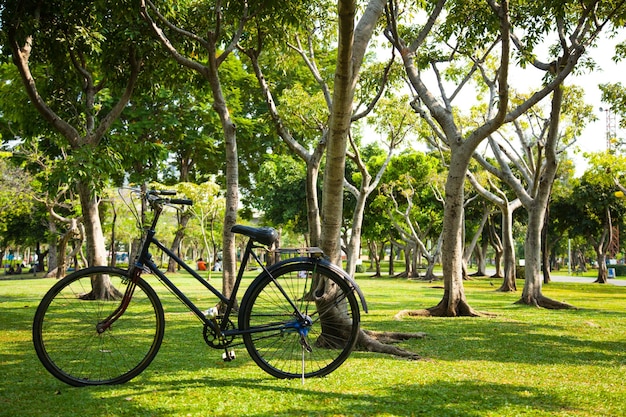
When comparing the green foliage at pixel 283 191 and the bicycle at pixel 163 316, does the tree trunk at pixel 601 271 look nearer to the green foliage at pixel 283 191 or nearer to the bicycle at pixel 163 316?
the green foliage at pixel 283 191

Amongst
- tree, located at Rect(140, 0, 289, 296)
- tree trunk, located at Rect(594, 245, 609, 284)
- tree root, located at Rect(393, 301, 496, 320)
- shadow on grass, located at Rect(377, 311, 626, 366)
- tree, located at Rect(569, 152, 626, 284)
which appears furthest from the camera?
tree, located at Rect(569, 152, 626, 284)

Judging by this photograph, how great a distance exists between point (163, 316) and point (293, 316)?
1.05 metres

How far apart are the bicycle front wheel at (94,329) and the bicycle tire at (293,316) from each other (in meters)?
0.78

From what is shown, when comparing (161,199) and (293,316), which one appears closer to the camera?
(161,199)

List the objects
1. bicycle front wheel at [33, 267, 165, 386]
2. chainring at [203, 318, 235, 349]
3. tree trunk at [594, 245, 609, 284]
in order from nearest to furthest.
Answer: bicycle front wheel at [33, 267, 165, 386], chainring at [203, 318, 235, 349], tree trunk at [594, 245, 609, 284]

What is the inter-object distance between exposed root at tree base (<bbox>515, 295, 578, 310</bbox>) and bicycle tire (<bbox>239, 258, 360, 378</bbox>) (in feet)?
38.6

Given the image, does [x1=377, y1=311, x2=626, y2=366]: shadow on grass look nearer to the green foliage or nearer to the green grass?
the green grass

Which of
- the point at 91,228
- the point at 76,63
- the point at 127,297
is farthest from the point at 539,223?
the point at 127,297

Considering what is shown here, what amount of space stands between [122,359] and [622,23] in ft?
40.7

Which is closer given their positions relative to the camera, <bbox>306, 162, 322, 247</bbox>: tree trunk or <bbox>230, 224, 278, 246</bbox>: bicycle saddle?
<bbox>230, 224, 278, 246</bbox>: bicycle saddle

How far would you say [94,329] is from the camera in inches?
203

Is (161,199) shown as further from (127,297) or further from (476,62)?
(476,62)

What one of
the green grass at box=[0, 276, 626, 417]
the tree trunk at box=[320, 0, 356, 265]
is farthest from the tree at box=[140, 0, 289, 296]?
the tree trunk at box=[320, 0, 356, 265]

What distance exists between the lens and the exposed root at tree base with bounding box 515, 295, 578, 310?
15.4m
